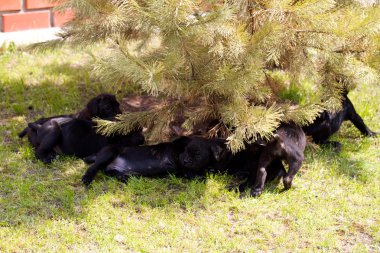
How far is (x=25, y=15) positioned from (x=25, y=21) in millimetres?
110

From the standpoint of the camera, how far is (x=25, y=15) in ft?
31.4

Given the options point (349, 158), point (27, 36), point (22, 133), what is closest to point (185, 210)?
point (349, 158)

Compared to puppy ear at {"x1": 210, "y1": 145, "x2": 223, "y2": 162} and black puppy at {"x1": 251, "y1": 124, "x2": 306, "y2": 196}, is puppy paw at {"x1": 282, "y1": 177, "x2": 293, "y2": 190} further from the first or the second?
puppy ear at {"x1": 210, "y1": 145, "x2": 223, "y2": 162}

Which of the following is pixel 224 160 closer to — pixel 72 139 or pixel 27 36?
pixel 72 139

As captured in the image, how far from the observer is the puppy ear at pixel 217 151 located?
6.02 m

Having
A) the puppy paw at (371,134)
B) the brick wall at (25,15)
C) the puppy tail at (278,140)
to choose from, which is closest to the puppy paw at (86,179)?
the puppy tail at (278,140)

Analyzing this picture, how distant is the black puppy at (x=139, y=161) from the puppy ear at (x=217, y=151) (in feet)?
1.10

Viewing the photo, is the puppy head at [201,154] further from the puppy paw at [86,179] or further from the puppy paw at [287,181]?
the puppy paw at [86,179]

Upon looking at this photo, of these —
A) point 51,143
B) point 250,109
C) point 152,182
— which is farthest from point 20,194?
point 250,109

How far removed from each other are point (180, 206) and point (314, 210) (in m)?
1.33

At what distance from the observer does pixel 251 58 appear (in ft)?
17.8

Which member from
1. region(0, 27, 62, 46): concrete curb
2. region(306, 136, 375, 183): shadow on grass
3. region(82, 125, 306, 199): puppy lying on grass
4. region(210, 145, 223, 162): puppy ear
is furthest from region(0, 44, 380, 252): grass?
region(0, 27, 62, 46): concrete curb

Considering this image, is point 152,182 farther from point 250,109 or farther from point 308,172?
point 308,172

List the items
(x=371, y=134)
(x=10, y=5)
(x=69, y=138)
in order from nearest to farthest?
1. (x=69, y=138)
2. (x=371, y=134)
3. (x=10, y=5)
